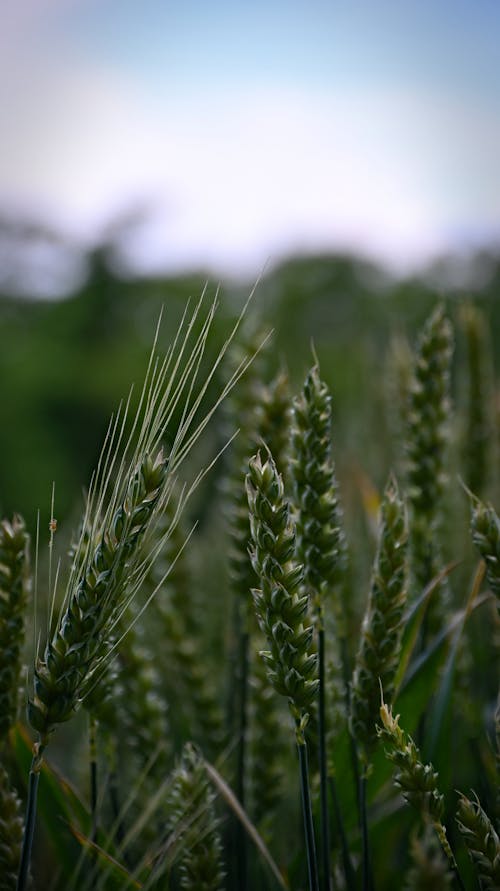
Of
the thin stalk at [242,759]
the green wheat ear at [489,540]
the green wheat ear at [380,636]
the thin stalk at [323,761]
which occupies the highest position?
the green wheat ear at [489,540]

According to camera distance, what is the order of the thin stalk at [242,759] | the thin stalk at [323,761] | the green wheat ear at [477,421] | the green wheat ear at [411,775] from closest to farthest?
the green wheat ear at [411,775] → the thin stalk at [323,761] → the thin stalk at [242,759] → the green wheat ear at [477,421]

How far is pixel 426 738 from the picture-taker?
82cm

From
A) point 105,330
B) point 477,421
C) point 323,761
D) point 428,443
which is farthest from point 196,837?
point 105,330

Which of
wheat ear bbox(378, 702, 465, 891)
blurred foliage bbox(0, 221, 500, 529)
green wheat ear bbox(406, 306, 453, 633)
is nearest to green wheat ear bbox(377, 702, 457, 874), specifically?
wheat ear bbox(378, 702, 465, 891)

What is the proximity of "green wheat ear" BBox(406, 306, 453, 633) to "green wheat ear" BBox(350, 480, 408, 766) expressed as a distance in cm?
25

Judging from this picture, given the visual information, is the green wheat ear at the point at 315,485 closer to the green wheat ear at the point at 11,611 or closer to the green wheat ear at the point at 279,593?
the green wheat ear at the point at 279,593

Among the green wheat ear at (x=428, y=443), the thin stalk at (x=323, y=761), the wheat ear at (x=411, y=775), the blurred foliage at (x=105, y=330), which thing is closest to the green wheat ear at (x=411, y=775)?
the wheat ear at (x=411, y=775)

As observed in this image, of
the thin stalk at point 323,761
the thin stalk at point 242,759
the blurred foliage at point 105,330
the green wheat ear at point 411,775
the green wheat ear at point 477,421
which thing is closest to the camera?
the green wheat ear at point 411,775

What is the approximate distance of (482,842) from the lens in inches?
22.1

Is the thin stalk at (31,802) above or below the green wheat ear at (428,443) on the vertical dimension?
below

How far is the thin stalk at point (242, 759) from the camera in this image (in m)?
0.83

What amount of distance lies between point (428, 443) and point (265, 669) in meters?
0.29

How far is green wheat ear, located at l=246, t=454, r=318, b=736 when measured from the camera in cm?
56

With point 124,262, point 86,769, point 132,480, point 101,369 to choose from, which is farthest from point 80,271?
point 132,480
